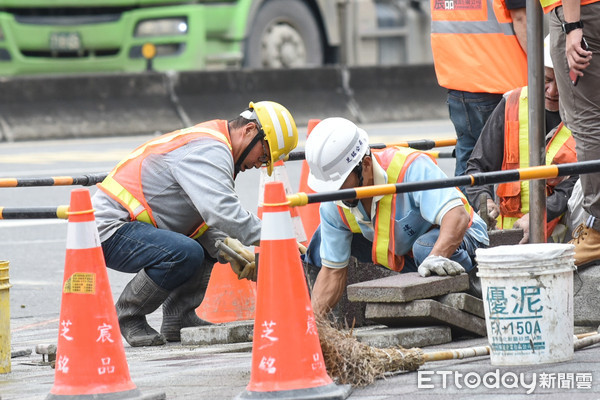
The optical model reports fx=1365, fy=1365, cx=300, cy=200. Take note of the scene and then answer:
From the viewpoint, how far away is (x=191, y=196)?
6.59 meters

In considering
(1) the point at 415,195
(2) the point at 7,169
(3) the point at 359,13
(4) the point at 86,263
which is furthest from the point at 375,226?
(3) the point at 359,13

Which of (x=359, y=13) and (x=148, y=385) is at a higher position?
(x=359, y=13)

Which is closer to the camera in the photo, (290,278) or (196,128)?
(290,278)

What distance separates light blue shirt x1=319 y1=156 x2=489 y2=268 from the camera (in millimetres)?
6125

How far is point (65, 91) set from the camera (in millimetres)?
16141

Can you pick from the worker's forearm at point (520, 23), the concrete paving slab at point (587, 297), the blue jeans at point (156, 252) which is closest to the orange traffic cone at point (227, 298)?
the blue jeans at point (156, 252)

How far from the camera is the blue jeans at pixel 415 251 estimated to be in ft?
20.4

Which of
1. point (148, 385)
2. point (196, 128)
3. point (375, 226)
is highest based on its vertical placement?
point (196, 128)

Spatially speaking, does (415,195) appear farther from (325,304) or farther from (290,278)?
(290,278)

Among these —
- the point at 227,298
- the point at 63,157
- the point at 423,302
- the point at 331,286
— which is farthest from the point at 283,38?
the point at 423,302

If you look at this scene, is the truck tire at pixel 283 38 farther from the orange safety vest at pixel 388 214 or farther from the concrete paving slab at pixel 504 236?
the orange safety vest at pixel 388 214

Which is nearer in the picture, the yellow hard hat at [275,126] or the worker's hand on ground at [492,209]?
the yellow hard hat at [275,126]

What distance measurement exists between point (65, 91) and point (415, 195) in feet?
34.6

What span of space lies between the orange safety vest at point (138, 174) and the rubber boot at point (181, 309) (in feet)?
1.32
